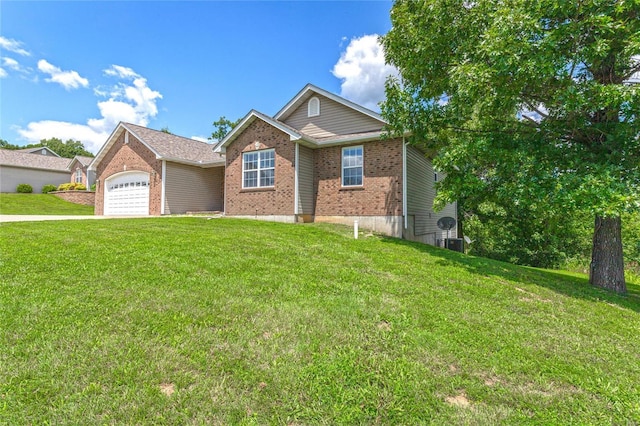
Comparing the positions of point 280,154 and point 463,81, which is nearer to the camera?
point 463,81

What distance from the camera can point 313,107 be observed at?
15.1m

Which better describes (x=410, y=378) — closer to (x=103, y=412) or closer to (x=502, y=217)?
(x=103, y=412)

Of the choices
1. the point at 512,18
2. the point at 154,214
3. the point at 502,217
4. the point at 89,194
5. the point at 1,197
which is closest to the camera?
the point at 512,18

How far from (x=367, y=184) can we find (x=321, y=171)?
2.33m

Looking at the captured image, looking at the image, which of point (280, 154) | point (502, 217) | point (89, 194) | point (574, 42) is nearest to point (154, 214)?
point (280, 154)

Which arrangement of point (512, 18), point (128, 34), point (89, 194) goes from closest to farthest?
point (512, 18) → point (128, 34) → point (89, 194)

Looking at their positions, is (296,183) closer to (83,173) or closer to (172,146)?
(172,146)

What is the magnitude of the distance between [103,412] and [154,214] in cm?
1732

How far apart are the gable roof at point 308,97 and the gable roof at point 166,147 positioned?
16.3 feet

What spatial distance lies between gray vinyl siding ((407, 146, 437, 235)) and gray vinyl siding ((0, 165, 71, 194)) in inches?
1525

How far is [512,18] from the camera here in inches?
264

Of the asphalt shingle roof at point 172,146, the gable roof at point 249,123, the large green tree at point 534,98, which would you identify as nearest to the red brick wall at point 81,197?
the asphalt shingle roof at point 172,146

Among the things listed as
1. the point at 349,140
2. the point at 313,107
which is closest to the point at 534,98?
the point at 349,140

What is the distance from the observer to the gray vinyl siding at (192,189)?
17578 mm
